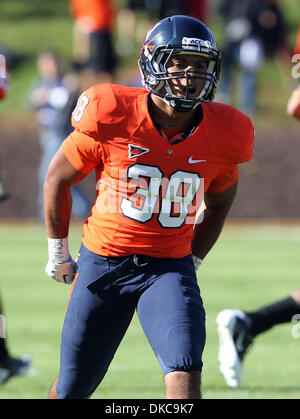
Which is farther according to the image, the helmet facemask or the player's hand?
the player's hand

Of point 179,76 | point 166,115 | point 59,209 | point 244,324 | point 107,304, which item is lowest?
point 244,324

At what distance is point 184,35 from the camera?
416 cm

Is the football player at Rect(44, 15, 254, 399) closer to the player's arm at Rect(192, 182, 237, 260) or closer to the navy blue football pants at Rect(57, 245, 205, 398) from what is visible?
the navy blue football pants at Rect(57, 245, 205, 398)

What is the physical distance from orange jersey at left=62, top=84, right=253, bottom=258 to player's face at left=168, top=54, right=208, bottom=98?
0.16 metres

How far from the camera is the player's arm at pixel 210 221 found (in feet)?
15.0

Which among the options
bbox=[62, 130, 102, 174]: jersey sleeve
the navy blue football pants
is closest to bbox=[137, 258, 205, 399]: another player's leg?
the navy blue football pants

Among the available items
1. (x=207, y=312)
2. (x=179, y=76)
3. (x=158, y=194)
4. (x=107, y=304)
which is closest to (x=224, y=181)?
(x=158, y=194)

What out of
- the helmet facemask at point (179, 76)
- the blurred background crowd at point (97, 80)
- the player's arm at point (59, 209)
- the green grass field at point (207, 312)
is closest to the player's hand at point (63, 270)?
the player's arm at point (59, 209)

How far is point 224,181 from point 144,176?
46 cm

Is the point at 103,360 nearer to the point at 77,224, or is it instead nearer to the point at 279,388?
the point at 279,388

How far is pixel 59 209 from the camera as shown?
4320 millimetres

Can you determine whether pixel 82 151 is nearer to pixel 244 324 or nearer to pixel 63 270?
pixel 63 270

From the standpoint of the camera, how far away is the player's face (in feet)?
13.6

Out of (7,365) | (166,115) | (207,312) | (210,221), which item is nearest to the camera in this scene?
(166,115)
